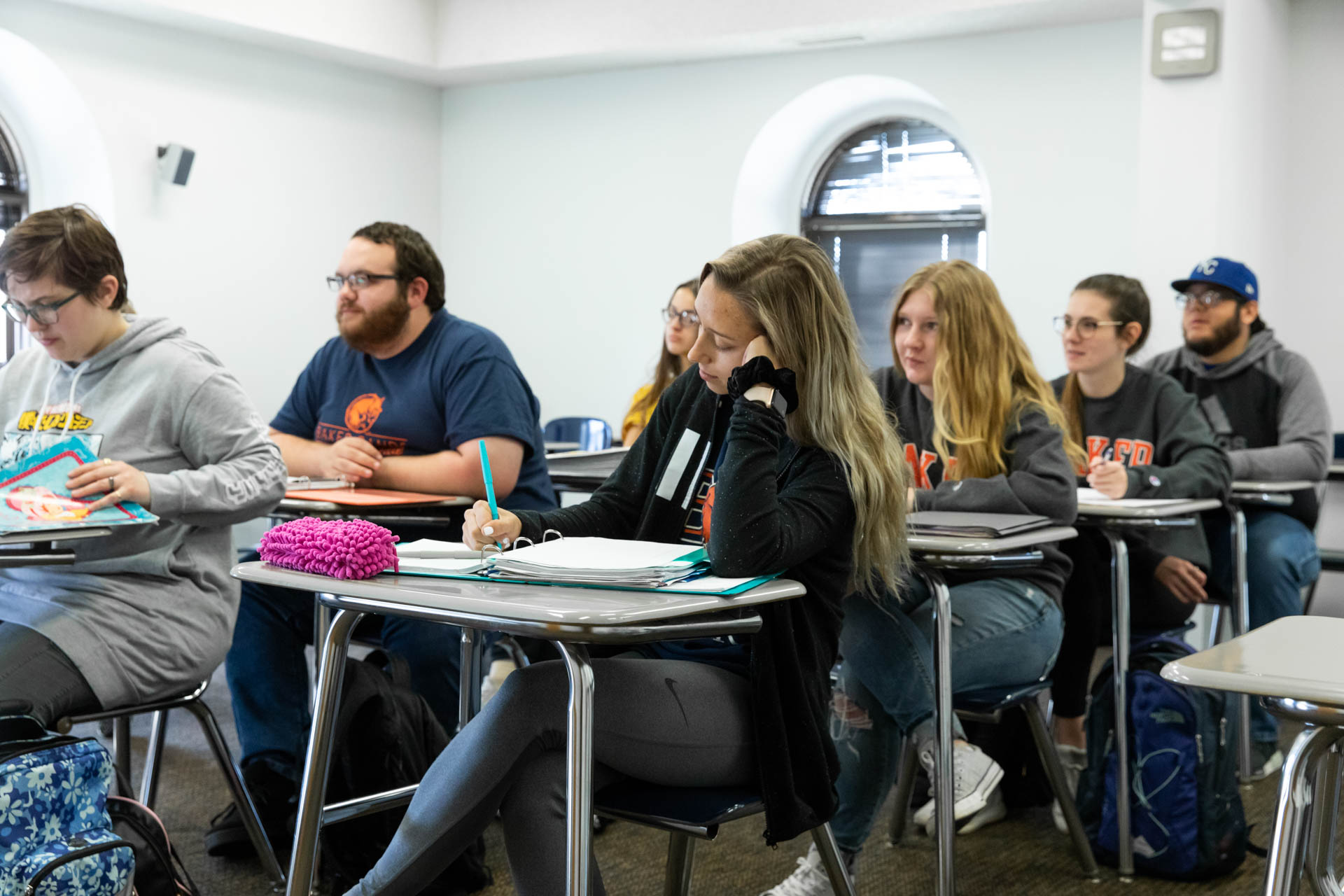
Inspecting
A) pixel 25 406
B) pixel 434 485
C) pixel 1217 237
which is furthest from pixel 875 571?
pixel 1217 237

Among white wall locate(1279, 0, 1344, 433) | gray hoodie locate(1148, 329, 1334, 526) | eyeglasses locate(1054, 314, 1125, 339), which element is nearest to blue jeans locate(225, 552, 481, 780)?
eyeglasses locate(1054, 314, 1125, 339)

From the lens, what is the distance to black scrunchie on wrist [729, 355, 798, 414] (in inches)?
64.8

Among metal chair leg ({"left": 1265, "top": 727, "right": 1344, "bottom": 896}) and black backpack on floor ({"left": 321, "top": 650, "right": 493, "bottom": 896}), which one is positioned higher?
metal chair leg ({"left": 1265, "top": 727, "right": 1344, "bottom": 896})

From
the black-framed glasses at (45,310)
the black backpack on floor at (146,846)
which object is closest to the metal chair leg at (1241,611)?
the black backpack on floor at (146,846)

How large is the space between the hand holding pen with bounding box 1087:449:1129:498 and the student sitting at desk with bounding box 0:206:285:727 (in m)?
1.71

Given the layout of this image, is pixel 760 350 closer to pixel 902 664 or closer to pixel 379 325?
pixel 902 664

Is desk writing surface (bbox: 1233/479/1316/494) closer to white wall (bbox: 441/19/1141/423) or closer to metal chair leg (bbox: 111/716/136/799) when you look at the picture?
white wall (bbox: 441/19/1141/423)

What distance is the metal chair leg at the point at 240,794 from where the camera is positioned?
2.13 meters

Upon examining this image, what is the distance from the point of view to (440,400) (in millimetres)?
2807

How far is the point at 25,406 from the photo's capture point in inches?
91.7

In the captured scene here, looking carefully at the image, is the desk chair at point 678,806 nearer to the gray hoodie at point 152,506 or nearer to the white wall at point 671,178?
the gray hoodie at point 152,506

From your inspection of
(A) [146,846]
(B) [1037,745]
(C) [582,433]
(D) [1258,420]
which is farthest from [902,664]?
(C) [582,433]

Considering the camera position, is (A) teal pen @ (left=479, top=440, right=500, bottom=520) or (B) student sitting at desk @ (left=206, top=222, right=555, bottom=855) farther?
(B) student sitting at desk @ (left=206, top=222, right=555, bottom=855)

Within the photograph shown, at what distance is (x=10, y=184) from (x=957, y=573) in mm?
4969
